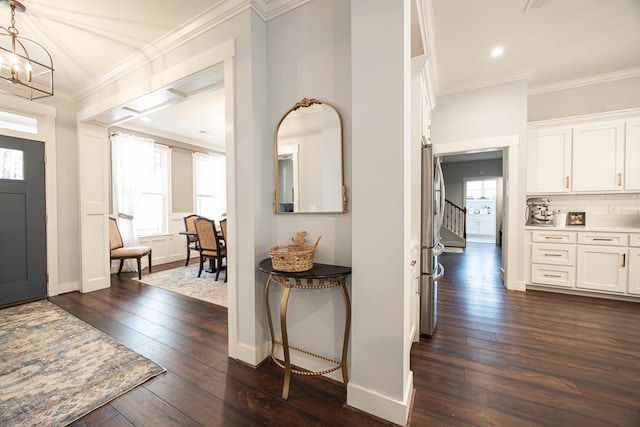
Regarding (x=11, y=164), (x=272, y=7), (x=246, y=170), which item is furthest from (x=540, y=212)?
(x=11, y=164)

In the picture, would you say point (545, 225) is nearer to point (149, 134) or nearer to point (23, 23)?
point (23, 23)

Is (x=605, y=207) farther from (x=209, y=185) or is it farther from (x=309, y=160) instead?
(x=209, y=185)

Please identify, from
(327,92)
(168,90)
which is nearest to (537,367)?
(327,92)

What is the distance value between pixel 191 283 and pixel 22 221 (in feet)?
7.09

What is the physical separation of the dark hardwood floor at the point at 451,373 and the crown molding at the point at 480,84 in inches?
118

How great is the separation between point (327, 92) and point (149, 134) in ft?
15.8

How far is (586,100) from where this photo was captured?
3.45 meters

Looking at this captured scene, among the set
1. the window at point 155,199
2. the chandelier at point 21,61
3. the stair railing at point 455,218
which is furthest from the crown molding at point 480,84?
the window at point 155,199

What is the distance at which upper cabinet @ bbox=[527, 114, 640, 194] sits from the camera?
309 centimetres

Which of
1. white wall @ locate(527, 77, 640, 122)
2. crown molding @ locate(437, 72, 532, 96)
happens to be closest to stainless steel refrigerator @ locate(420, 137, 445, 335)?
crown molding @ locate(437, 72, 532, 96)

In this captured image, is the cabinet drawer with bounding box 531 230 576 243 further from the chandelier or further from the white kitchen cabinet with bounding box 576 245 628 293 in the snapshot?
the chandelier

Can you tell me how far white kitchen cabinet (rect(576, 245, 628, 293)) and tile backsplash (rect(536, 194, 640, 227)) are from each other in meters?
0.59

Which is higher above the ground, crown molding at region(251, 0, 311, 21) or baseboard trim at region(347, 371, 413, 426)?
crown molding at region(251, 0, 311, 21)

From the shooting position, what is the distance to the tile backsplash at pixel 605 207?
127 inches
